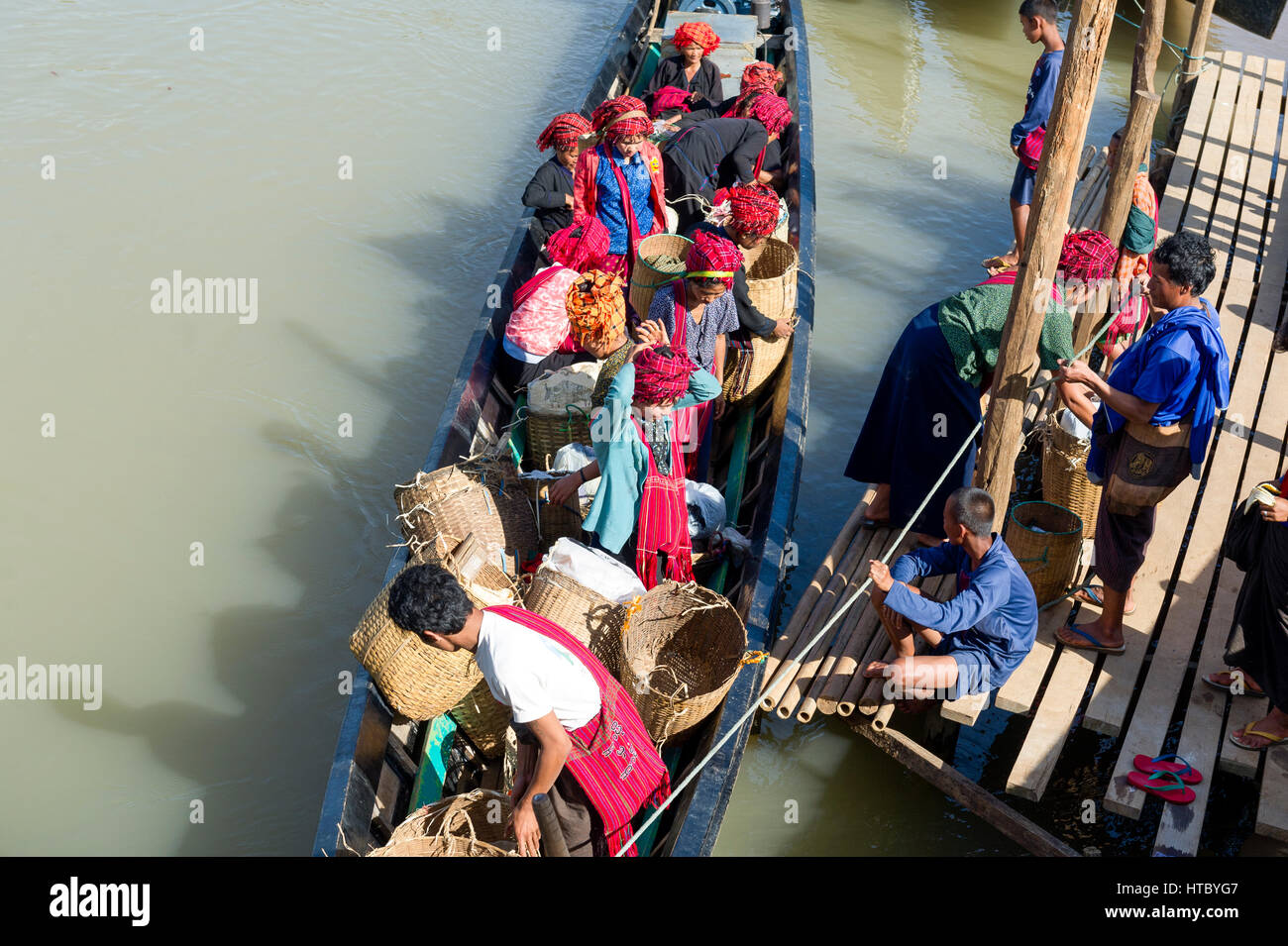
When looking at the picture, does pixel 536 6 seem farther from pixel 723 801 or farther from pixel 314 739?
pixel 723 801

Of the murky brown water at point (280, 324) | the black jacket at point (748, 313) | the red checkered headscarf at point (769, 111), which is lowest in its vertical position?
the murky brown water at point (280, 324)

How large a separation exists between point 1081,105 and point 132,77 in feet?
36.1

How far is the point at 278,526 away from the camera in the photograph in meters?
6.80

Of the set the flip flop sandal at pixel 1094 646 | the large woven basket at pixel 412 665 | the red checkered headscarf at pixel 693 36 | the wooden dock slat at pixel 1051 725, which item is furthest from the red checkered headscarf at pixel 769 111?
the large woven basket at pixel 412 665

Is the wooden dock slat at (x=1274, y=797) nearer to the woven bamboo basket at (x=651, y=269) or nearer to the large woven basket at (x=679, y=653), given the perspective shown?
the large woven basket at (x=679, y=653)

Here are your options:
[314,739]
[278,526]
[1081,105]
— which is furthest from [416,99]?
[1081,105]

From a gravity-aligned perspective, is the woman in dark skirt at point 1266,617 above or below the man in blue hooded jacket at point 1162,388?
below

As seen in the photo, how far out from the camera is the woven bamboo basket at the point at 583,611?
434 cm

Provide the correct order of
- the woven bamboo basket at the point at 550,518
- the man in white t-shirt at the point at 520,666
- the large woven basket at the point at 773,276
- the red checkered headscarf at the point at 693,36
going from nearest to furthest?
the man in white t-shirt at the point at 520,666, the woven bamboo basket at the point at 550,518, the large woven basket at the point at 773,276, the red checkered headscarf at the point at 693,36

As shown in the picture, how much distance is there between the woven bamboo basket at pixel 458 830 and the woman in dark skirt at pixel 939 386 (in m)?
2.74

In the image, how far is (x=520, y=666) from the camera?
319 centimetres

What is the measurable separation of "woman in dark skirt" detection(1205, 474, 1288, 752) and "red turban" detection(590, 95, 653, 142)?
3833mm

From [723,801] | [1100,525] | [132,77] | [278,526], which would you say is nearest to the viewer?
[723,801]

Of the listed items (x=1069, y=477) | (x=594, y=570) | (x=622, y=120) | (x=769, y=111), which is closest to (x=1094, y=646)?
(x=1069, y=477)
